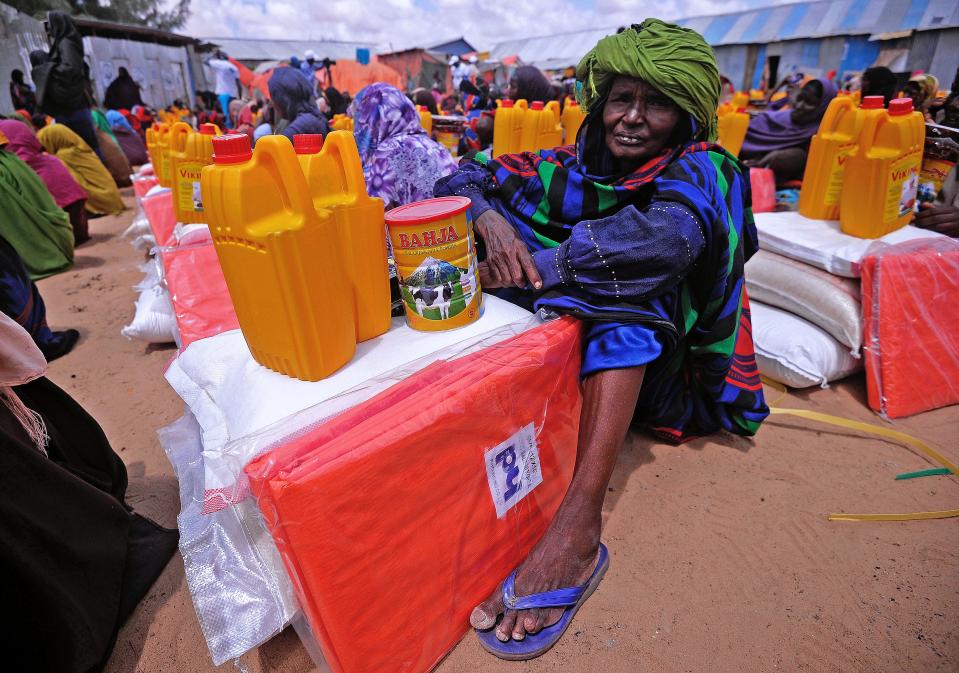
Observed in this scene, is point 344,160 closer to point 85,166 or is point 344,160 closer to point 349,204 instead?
point 349,204

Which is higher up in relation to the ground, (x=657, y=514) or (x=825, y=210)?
(x=825, y=210)

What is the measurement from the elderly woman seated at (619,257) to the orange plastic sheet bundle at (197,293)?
107 centimetres

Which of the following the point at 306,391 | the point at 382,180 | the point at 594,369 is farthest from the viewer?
the point at 382,180

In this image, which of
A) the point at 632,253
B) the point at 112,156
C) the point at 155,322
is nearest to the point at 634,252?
the point at 632,253

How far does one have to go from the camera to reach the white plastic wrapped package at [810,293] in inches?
87.0

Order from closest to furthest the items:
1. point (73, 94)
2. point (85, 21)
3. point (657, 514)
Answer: point (657, 514) < point (73, 94) < point (85, 21)

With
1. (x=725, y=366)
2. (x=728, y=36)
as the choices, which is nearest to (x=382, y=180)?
(x=725, y=366)

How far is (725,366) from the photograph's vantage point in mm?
1733

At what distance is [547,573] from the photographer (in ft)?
4.30

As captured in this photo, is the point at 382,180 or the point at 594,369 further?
the point at 382,180

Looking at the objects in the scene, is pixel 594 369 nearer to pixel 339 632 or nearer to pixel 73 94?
pixel 339 632

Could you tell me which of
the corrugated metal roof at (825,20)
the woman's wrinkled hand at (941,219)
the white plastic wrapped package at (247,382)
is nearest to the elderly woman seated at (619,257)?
the white plastic wrapped package at (247,382)

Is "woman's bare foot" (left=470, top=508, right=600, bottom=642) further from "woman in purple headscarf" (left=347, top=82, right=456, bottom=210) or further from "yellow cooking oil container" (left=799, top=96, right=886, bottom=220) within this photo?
"yellow cooking oil container" (left=799, top=96, right=886, bottom=220)

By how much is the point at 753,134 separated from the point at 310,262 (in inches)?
176
